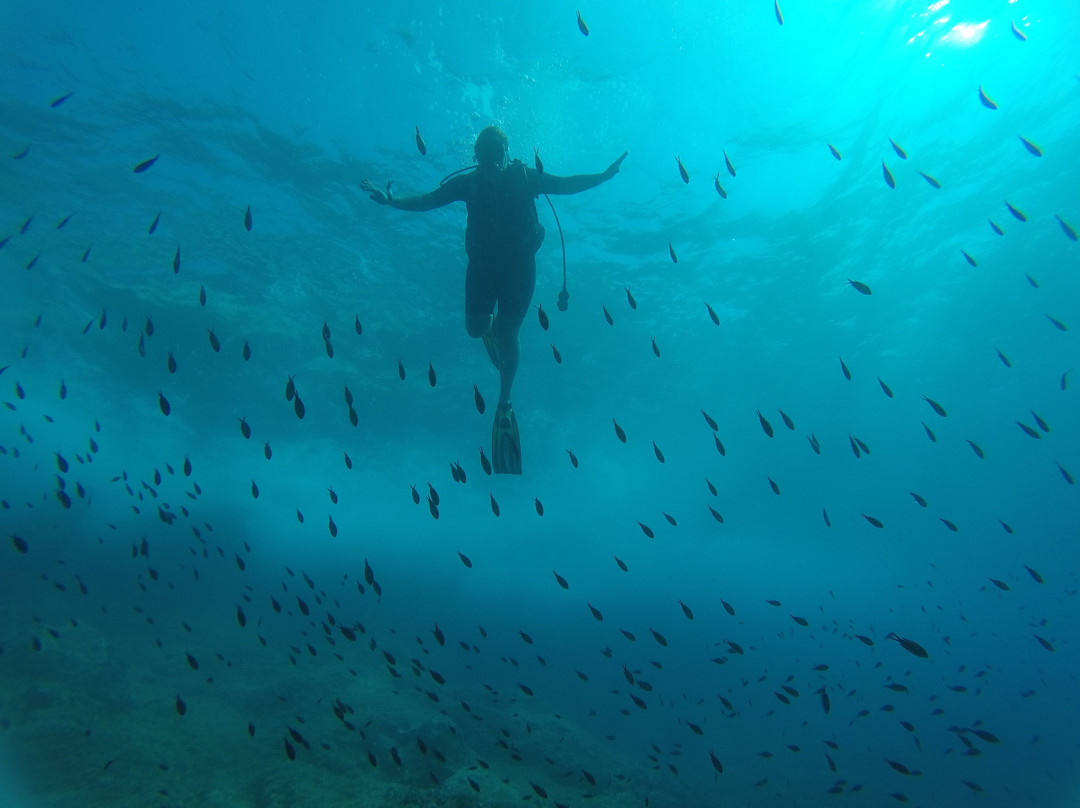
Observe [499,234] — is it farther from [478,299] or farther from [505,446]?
[505,446]

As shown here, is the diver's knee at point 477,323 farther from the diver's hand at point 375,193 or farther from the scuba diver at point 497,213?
the diver's hand at point 375,193

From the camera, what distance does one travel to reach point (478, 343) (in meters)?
21.5

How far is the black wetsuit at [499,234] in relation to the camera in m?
6.92

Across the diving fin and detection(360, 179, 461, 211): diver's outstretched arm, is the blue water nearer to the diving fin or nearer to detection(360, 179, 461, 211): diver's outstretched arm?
the diving fin

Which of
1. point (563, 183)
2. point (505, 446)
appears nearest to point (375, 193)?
point (563, 183)

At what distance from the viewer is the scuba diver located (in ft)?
22.4

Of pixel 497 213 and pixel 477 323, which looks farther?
pixel 477 323

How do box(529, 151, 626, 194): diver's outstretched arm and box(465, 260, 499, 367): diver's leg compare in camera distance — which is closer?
box(529, 151, 626, 194): diver's outstretched arm

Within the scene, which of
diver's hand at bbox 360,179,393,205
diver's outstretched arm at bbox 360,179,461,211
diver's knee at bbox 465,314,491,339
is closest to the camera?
diver's hand at bbox 360,179,393,205

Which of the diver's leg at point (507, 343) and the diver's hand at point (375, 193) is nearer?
the diver's hand at point (375, 193)

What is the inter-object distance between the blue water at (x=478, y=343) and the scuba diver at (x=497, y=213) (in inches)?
176

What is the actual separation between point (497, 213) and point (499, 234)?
28 centimetres

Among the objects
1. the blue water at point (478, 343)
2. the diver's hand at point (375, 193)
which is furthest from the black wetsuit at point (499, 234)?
the blue water at point (478, 343)

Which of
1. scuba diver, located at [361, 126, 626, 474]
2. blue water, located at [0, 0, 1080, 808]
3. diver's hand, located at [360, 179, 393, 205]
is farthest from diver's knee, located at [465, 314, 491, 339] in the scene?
blue water, located at [0, 0, 1080, 808]
